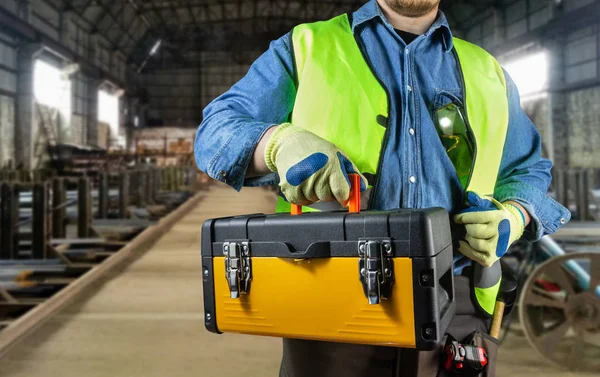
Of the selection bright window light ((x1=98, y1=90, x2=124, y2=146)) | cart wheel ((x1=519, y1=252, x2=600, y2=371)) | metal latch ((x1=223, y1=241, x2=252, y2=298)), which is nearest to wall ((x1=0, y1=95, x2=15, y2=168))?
bright window light ((x1=98, y1=90, x2=124, y2=146))

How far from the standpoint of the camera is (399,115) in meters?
1.27

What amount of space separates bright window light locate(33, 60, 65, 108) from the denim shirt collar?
1772cm

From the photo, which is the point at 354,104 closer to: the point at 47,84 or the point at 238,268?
the point at 238,268

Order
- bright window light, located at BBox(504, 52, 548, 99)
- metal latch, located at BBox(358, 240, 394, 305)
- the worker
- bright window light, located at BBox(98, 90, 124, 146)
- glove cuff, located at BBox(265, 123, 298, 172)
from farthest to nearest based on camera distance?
bright window light, located at BBox(98, 90, 124, 146)
bright window light, located at BBox(504, 52, 548, 99)
the worker
glove cuff, located at BBox(265, 123, 298, 172)
metal latch, located at BBox(358, 240, 394, 305)

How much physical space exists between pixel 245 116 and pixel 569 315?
276 cm

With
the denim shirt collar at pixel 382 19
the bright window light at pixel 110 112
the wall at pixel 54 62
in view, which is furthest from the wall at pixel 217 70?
the denim shirt collar at pixel 382 19

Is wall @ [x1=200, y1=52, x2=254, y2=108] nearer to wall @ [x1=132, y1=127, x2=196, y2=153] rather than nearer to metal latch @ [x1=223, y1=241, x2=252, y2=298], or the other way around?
wall @ [x1=132, y1=127, x2=196, y2=153]

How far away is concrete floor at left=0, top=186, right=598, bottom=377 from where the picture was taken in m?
2.98

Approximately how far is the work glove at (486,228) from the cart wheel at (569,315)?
2244 millimetres

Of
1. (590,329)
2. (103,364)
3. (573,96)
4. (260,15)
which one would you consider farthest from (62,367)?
(260,15)

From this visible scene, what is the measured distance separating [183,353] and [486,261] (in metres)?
2.44

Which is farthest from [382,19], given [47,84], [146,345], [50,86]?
[50,86]

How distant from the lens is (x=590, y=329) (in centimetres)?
309

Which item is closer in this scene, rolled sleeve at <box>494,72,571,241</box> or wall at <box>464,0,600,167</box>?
rolled sleeve at <box>494,72,571,241</box>
